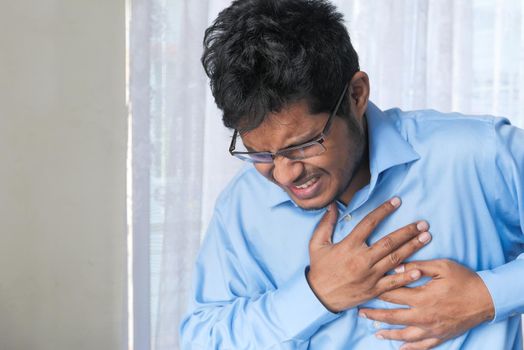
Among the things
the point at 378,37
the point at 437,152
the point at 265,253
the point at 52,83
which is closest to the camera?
the point at 437,152

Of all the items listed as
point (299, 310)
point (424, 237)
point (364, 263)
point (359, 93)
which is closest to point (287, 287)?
point (299, 310)

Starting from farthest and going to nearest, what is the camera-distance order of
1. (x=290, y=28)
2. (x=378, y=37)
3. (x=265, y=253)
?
(x=378, y=37)
(x=265, y=253)
(x=290, y=28)

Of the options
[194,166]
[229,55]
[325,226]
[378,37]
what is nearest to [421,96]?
[378,37]

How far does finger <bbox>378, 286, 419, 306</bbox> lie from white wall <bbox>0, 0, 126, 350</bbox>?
144 centimetres

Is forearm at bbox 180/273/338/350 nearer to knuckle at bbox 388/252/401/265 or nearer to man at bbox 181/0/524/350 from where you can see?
man at bbox 181/0/524/350

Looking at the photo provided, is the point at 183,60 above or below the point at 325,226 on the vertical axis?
above

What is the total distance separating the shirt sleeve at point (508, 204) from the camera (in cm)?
124

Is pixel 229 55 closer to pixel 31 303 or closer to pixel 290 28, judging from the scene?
pixel 290 28

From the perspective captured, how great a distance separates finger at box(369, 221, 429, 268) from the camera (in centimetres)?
124

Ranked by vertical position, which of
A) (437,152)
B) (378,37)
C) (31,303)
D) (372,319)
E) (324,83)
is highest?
(378,37)

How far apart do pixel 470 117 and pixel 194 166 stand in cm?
132

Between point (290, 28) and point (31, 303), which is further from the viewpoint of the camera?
point (31, 303)

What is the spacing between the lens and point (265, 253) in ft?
4.64

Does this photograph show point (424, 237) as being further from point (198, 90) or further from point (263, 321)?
point (198, 90)
